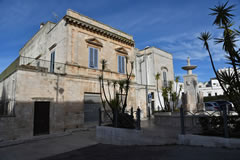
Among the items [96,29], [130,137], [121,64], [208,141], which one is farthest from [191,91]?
[96,29]

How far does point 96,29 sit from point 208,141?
1204cm

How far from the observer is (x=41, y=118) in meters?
10.2

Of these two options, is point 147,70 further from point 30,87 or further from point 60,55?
point 30,87

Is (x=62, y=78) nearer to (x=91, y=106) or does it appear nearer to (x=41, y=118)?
(x=41, y=118)

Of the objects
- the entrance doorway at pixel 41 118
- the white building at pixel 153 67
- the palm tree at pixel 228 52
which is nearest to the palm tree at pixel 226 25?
the palm tree at pixel 228 52

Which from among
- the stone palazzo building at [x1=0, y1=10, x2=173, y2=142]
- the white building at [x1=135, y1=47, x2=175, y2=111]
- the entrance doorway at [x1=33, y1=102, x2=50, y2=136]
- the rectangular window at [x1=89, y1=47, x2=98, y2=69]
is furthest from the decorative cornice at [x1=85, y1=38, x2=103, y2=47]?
the white building at [x1=135, y1=47, x2=175, y2=111]

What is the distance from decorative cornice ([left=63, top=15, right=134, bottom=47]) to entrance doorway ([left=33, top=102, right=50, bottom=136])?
6.72 meters

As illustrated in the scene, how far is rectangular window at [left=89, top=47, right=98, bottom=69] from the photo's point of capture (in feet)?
44.1

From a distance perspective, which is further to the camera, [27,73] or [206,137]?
[27,73]

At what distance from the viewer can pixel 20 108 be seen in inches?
369

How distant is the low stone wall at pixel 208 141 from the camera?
15.8 feet

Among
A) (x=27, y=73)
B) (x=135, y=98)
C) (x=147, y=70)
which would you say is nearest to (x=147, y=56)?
(x=147, y=70)

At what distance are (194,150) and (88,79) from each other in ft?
31.4

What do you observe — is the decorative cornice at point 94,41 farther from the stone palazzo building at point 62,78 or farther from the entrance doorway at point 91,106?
the entrance doorway at point 91,106
